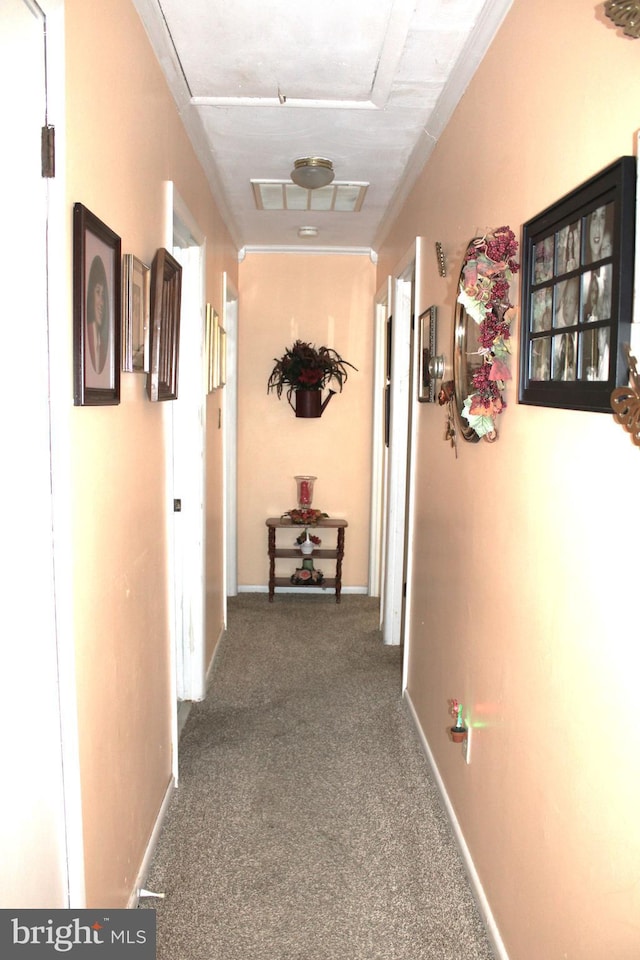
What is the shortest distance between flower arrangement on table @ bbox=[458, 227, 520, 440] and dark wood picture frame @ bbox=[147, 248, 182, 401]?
2.84 feet

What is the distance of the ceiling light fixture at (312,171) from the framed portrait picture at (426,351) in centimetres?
78

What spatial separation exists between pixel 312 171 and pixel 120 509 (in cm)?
206

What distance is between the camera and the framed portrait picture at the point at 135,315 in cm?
180

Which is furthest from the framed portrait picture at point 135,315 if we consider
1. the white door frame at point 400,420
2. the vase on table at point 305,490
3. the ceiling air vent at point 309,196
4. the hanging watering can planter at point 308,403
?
the vase on table at point 305,490

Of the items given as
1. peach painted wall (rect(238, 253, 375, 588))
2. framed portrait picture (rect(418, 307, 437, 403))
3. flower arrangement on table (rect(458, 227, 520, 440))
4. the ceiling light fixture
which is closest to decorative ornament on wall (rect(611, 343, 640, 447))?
flower arrangement on table (rect(458, 227, 520, 440))

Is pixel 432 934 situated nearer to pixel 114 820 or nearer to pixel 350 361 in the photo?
pixel 114 820

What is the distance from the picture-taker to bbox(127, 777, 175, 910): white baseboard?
1.97 m

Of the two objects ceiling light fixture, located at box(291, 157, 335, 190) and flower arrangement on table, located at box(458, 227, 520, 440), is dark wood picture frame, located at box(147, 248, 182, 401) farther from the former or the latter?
ceiling light fixture, located at box(291, 157, 335, 190)

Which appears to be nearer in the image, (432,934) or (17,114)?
(17,114)

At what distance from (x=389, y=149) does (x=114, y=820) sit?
106 inches

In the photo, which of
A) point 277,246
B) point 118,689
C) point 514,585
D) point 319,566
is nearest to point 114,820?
point 118,689

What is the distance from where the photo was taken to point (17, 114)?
3.98 ft

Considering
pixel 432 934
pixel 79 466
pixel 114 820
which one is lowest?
pixel 432 934

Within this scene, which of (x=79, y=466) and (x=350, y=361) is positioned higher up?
(x=350, y=361)
